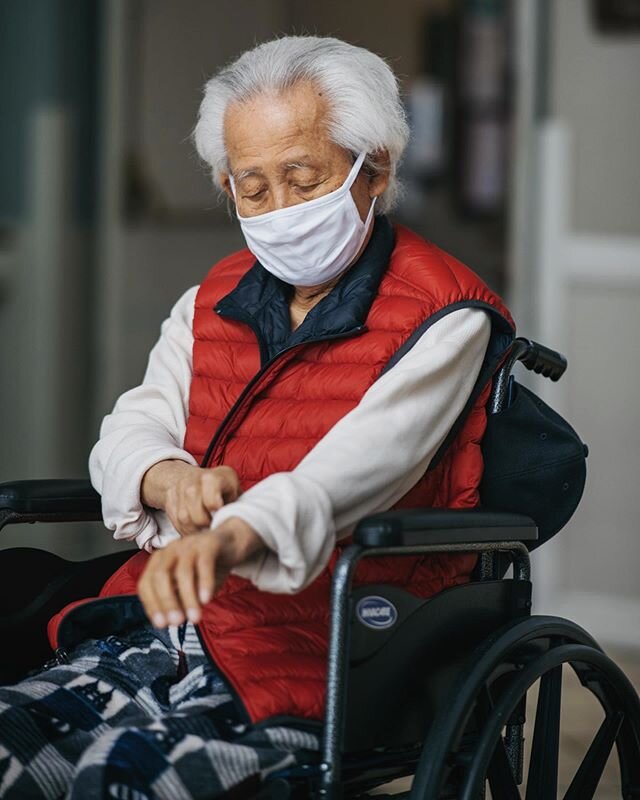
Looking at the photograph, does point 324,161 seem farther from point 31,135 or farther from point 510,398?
point 31,135

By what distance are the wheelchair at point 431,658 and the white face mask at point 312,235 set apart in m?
0.26

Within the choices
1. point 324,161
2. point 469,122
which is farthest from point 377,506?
point 469,122

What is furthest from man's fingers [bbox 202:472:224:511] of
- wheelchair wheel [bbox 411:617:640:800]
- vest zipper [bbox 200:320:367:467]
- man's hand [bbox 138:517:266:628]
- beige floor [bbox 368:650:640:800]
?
beige floor [bbox 368:650:640:800]

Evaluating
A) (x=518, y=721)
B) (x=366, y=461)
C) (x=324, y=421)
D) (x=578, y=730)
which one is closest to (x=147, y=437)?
(x=324, y=421)

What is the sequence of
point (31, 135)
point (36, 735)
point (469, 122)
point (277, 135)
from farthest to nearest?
point (469, 122)
point (31, 135)
point (277, 135)
point (36, 735)

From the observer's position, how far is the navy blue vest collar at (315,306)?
67.2 inches

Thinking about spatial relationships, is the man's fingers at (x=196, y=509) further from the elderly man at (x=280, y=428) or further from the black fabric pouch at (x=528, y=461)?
the black fabric pouch at (x=528, y=461)

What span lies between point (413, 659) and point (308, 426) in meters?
0.32

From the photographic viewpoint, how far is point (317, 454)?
60.1 inches

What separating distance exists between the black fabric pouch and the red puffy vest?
0.02 metres

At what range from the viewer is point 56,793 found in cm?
153

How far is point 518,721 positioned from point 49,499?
67cm

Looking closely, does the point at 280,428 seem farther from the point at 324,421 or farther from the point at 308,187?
the point at 308,187

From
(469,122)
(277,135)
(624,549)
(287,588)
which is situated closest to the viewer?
(287,588)
